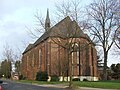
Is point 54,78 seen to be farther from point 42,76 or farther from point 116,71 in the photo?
point 116,71

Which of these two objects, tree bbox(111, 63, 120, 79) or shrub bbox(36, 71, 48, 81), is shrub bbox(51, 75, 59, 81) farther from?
tree bbox(111, 63, 120, 79)

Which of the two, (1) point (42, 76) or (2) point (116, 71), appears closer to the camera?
(1) point (42, 76)

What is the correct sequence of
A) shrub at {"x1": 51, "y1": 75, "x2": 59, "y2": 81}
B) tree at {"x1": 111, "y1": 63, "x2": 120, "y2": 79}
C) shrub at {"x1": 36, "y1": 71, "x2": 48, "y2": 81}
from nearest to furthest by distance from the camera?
shrub at {"x1": 51, "y1": 75, "x2": 59, "y2": 81} < shrub at {"x1": 36, "y1": 71, "x2": 48, "y2": 81} < tree at {"x1": 111, "y1": 63, "x2": 120, "y2": 79}

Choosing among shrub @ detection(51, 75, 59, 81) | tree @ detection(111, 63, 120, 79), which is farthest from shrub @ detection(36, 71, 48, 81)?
tree @ detection(111, 63, 120, 79)

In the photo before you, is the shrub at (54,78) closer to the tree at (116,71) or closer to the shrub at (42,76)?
the shrub at (42,76)

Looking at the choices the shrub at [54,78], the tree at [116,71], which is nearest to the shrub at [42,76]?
the shrub at [54,78]

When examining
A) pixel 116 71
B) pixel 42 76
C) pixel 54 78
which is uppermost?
pixel 116 71

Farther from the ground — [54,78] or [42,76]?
[42,76]

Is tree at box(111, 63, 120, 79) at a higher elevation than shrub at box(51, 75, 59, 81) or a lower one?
higher

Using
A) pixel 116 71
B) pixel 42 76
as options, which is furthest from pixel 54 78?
pixel 116 71

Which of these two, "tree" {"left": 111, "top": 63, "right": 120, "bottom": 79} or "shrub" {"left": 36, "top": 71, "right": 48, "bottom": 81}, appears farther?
"tree" {"left": 111, "top": 63, "right": 120, "bottom": 79}

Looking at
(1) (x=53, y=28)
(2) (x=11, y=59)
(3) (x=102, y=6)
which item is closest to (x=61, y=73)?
(3) (x=102, y=6)

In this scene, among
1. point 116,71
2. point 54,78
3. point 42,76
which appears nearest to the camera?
point 54,78

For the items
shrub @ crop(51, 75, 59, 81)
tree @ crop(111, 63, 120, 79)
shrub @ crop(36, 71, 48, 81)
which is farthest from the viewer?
tree @ crop(111, 63, 120, 79)
